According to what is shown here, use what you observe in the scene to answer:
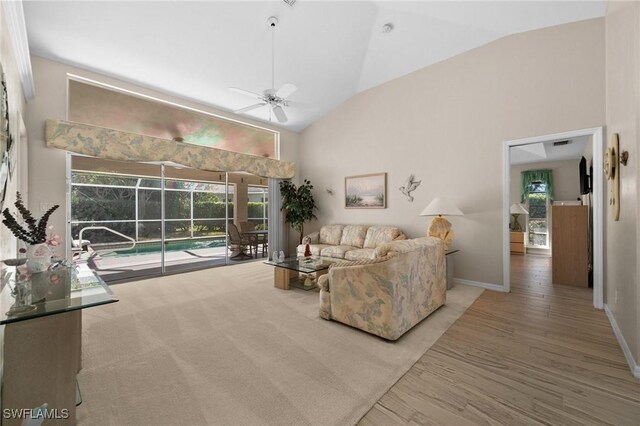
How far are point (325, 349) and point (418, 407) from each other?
88 centimetres

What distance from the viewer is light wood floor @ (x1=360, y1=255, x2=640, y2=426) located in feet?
5.16

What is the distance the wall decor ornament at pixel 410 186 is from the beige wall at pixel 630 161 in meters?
2.51

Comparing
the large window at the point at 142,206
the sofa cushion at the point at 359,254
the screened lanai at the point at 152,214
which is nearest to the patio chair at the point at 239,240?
the screened lanai at the point at 152,214

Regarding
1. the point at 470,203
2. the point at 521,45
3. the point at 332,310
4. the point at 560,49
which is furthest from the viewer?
the point at 470,203

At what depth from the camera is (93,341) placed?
8.04 ft

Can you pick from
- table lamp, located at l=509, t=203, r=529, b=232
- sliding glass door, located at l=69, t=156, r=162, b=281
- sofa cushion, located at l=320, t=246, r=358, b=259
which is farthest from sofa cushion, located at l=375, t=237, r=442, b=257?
table lamp, located at l=509, t=203, r=529, b=232

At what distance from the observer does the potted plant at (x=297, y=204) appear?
6320mm

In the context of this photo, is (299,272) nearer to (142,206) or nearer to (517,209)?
(142,206)

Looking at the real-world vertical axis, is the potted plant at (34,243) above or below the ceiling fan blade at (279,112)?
below

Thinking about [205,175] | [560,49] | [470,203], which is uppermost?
[560,49]

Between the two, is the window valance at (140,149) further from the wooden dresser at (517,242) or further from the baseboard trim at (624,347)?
the wooden dresser at (517,242)

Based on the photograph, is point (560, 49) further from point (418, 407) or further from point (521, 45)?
point (418, 407)

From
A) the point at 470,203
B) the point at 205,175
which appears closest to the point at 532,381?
the point at 470,203

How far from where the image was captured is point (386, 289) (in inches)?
92.3
